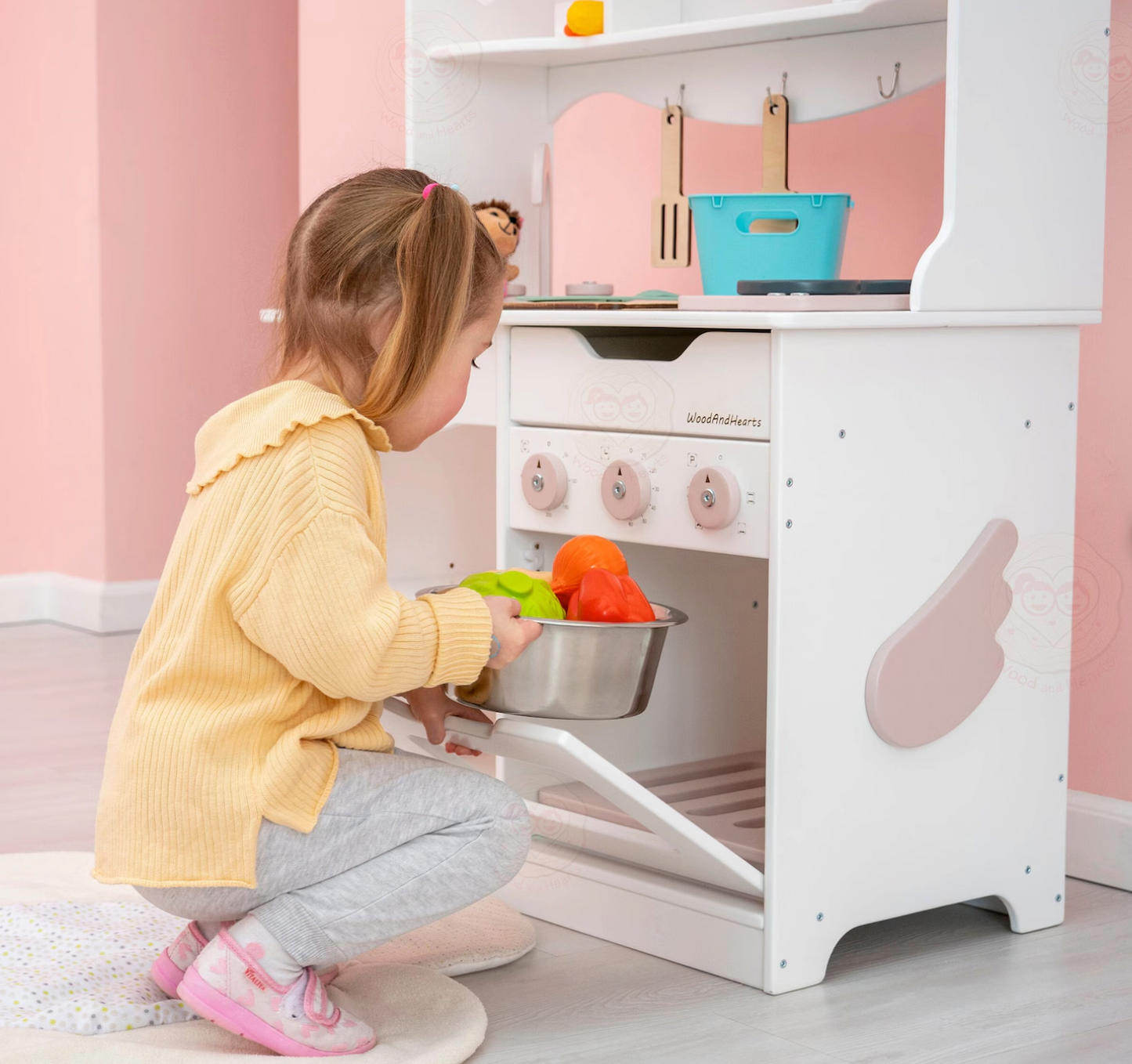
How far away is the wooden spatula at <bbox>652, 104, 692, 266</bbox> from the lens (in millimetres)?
2068

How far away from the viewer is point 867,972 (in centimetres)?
154

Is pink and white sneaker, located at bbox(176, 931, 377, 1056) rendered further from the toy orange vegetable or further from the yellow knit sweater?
the toy orange vegetable

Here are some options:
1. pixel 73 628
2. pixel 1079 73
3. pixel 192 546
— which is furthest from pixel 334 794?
pixel 73 628

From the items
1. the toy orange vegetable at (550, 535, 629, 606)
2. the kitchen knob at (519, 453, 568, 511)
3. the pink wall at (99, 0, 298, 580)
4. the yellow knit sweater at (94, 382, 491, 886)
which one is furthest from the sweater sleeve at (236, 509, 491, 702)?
the pink wall at (99, 0, 298, 580)

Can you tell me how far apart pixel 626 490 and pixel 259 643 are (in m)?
0.48

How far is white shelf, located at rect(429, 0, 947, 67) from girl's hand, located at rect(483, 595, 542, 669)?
764 mm

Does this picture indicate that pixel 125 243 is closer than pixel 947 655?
No

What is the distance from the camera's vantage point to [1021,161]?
1541 mm

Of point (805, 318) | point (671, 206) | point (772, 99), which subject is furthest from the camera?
point (671, 206)

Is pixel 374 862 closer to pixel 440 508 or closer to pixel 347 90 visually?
pixel 440 508

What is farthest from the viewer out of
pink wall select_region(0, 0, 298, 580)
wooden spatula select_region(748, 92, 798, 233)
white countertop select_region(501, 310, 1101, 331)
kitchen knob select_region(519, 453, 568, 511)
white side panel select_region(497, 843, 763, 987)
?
pink wall select_region(0, 0, 298, 580)

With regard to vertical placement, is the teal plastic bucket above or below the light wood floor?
above

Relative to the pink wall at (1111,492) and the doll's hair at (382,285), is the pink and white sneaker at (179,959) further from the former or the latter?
the pink wall at (1111,492)

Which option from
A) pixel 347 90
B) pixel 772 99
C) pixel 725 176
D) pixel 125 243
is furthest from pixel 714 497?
pixel 125 243
